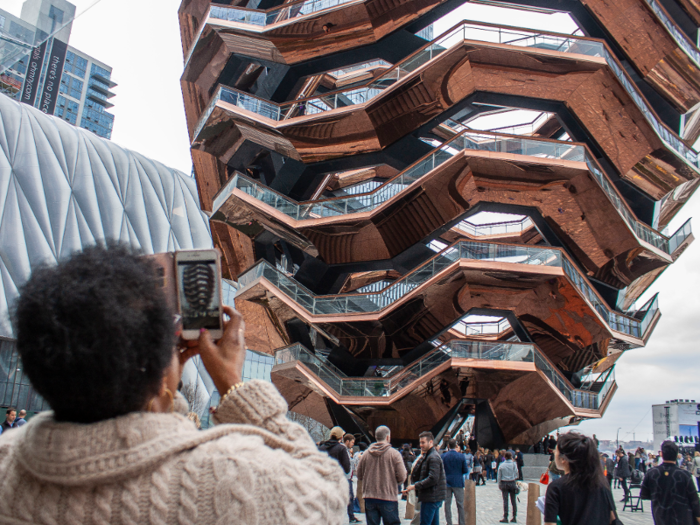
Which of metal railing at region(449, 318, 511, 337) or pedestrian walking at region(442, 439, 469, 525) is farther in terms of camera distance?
metal railing at region(449, 318, 511, 337)

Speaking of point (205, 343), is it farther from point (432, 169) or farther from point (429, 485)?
point (432, 169)

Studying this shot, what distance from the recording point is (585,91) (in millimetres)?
23250

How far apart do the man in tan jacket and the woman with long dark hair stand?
147 inches

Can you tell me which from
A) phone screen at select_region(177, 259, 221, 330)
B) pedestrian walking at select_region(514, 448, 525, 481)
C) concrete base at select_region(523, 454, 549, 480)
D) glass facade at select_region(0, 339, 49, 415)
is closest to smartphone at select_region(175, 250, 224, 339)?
phone screen at select_region(177, 259, 221, 330)

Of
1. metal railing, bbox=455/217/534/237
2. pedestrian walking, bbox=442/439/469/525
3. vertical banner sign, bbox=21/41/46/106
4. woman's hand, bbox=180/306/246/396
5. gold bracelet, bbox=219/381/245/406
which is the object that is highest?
vertical banner sign, bbox=21/41/46/106

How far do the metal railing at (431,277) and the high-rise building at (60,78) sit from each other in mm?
76551

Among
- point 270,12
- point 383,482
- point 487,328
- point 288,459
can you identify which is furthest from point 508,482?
point 270,12

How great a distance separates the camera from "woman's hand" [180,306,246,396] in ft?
6.03

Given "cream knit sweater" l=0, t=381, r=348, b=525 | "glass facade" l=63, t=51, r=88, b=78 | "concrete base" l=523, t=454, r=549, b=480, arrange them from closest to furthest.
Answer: "cream knit sweater" l=0, t=381, r=348, b=525
"concrete base" l=523, t=454, r=549, b=480
"glass facade" l=63, t=51, r=88, b=78

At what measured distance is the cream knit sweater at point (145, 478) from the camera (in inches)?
56.0

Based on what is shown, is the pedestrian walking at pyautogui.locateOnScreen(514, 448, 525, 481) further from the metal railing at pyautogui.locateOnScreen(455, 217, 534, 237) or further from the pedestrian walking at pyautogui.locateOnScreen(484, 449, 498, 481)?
the metal railing at pyautogui.locateOnScreen(455, 217, 534, 237)

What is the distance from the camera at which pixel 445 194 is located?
23234 millimetres

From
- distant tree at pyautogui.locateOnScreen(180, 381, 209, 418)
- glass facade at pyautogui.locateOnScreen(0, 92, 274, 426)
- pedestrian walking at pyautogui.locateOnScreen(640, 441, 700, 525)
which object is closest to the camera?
pedestrian walking at pyautogui.locateOnScreen(640, 441, 700, 525)

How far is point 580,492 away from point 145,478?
3.89m
